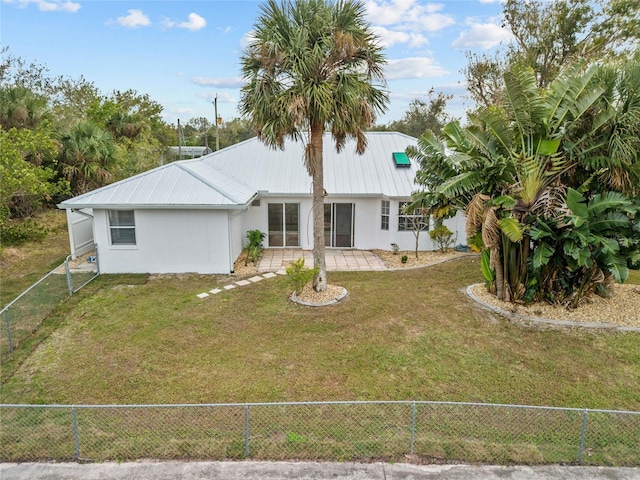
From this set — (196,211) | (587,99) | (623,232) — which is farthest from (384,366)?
(196,211)

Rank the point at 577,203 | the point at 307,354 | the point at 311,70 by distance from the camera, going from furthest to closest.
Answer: the point at 311,70
the point at 577,203
the point at 307,354

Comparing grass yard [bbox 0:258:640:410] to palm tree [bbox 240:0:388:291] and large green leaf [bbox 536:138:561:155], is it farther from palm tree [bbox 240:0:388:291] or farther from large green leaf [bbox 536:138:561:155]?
palm tree [bbox 240:0:388:291]

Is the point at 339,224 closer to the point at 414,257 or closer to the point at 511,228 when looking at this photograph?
the point at 414,257

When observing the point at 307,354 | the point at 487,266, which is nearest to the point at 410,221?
the point at 487,266

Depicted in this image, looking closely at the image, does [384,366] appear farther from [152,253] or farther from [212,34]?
[212,34]

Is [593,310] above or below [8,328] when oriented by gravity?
below

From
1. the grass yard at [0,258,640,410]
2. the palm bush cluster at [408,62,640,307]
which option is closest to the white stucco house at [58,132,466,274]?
the grass yard at [0,258,640,410]

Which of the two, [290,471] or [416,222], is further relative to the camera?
[416,222]
